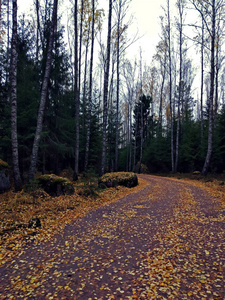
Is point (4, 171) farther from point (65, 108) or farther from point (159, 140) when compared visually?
point (159, 140)

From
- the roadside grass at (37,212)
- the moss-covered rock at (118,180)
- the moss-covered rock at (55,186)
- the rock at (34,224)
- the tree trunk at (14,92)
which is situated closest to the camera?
the roadside grass at (37,212)

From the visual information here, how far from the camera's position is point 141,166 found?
28.5m

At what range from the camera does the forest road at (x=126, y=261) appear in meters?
2.93

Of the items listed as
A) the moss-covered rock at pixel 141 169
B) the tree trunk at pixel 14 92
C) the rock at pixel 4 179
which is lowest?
the moss-covered rock at pixel 141 169

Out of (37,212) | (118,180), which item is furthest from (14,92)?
(118,180)

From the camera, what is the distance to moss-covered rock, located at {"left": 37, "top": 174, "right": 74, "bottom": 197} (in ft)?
31.6

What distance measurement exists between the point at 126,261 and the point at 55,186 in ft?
22.1

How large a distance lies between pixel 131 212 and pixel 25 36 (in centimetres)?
1652

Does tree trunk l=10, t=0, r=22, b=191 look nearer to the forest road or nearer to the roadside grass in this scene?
the roadside grass

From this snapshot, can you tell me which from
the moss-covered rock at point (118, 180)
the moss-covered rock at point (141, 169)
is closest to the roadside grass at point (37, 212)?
the moss-covered rock at point (118, 180)

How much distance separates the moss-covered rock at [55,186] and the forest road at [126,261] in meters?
3.36

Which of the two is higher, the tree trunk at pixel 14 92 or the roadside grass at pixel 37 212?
the tree trunk at pixel 14 92

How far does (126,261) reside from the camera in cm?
383

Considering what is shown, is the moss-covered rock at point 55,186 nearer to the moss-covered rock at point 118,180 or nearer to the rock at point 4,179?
the rock at point 4,179
